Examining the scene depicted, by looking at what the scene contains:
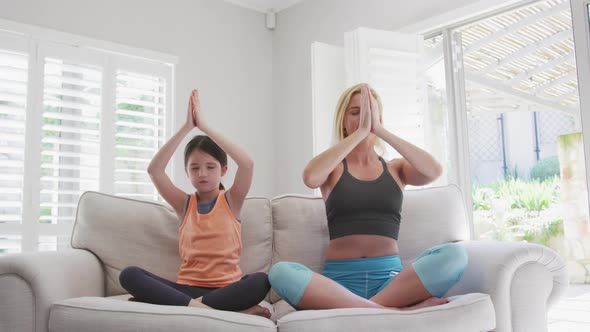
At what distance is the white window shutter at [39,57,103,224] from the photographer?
3389mm

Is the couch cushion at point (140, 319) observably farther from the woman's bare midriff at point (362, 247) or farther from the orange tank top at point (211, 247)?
the woman's bare midriff at point (362, 247)

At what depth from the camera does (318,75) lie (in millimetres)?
3682

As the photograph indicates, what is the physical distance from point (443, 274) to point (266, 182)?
3.07 m

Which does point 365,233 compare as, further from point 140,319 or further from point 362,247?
point 140,319

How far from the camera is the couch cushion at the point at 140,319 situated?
54.2 inches

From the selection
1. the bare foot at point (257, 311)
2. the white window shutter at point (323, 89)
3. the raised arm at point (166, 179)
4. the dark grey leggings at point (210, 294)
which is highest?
the white window shutter at point (323, 89)

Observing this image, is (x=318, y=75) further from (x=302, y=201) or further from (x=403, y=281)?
(x=403, y=281)

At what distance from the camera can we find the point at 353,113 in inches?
84.0

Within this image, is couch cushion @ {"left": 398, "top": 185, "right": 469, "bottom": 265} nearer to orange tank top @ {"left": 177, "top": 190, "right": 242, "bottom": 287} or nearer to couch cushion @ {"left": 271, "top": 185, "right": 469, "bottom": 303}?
couch cushion @ {"left": 271, "top": 185, "right": 469, "bottom": 303}

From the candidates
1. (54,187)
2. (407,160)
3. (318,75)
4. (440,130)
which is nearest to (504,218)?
(440,130)

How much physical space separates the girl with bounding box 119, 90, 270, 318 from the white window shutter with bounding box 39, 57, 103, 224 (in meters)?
1.63

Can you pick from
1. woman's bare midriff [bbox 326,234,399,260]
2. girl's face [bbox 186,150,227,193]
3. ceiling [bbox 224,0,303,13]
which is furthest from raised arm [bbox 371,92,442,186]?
ceiling [bbox 224,0,303,13]

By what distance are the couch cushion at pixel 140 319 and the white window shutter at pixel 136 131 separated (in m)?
2.30

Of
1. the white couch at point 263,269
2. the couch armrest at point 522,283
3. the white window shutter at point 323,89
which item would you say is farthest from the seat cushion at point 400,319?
the white window shutter at point 323,89
